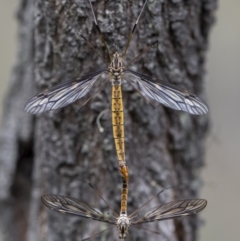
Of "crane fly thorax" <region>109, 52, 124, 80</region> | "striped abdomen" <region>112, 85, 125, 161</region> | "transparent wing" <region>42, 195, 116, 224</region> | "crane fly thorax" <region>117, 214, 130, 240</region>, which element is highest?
"crane fly thorax" <region>109, 52, 124, 80</region>

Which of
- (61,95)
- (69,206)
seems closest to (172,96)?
(61,95)

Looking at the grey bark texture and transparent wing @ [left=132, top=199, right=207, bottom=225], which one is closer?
transparent wing @ [left=132, top=199, right=207, bottom=225]

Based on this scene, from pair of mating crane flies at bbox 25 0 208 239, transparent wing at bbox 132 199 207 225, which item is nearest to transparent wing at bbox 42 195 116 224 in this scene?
pair of mating crane flies at bbox 25 0 208 239

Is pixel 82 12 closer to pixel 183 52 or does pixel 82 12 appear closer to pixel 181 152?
pixel 183 52

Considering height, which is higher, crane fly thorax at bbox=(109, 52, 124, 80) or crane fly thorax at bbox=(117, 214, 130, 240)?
crane fly thorax at bbox=(109, 52, 124, 80)

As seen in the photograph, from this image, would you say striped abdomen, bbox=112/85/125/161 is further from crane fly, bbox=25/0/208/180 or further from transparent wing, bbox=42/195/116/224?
transparent wing, bbox=42/195/116/224

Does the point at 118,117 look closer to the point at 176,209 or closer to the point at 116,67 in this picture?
the point at 116,67

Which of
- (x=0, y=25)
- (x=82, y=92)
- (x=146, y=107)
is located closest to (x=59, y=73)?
(x=82, y=92)

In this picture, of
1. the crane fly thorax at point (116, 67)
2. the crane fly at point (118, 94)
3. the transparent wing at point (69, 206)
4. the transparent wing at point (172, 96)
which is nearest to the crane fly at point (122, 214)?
the transparent wing at point (69, 206)

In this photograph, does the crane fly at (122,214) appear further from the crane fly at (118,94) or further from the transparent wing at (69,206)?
the crane fly at (118,94)
